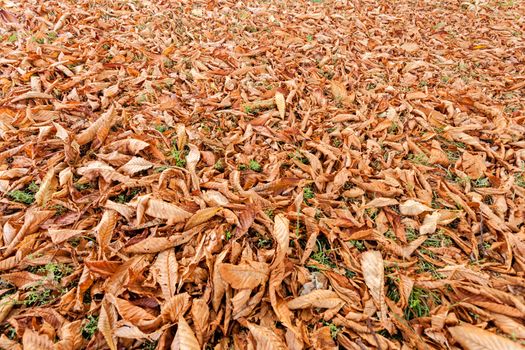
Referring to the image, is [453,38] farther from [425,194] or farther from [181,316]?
[181,316]

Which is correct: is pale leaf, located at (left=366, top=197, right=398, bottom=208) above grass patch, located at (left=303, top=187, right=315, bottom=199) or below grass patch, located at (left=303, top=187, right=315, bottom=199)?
above

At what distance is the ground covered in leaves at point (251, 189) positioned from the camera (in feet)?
5.41

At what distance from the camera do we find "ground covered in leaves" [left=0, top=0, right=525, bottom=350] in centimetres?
165

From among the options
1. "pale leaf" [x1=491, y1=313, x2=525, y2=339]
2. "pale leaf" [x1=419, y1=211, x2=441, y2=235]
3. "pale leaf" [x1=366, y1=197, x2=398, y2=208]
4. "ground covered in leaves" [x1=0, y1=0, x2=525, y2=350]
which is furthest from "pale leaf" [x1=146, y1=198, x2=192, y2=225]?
"pale leaf" [x1=491, y1=313, x2=525, y2=339]

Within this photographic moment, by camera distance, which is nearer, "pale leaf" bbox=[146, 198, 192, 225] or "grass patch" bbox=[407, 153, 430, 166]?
"pale leaf" bbox=[146, 198, 192, 225]

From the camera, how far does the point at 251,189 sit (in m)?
2.22

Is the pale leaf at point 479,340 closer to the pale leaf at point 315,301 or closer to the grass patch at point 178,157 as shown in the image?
the pale leaf at point 315,301

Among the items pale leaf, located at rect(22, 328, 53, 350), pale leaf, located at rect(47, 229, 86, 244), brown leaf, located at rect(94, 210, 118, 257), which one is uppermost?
brown leaf, located at rect(94, 210, 118, 257)

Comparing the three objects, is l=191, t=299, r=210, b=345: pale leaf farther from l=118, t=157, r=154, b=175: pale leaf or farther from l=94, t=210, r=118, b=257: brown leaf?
l=118, t=157, r=154, b=175: pale leaf

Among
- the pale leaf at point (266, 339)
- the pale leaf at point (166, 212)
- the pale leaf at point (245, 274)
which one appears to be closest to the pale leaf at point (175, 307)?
the pale leaf at point (245, 274)

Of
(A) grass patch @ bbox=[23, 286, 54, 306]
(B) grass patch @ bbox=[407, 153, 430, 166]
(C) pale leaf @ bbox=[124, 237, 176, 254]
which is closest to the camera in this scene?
(A) grass patch @ bbox=[23, 286, 54, 306]

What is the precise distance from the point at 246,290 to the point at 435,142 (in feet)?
6.42

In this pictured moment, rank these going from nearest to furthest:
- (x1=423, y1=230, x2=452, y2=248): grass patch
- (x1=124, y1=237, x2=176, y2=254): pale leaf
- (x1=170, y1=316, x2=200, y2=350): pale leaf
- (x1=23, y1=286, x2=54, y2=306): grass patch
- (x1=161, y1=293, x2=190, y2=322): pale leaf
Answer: (x1=170, y1=316, x2=200, y2=350): pale leaf, (x1=161, y1=293, x2=190, y2=322): pale leaf, (x1=23, y1=286, x2=54, y2=306): grass patch, (x1=124, y1=237, x2=176, y2=254): pale leaf, (x1=423, y1=230, x2=452, y2=248): grass patch

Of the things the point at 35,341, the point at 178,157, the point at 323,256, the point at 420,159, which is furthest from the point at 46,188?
the point at 420,159
